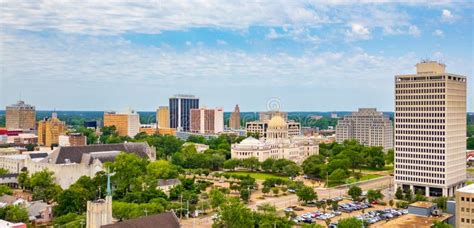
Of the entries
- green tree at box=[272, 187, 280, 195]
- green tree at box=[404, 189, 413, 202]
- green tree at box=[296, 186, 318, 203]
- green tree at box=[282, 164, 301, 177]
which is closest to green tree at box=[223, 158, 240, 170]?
green tree at box=[282, 164, 301, 177]

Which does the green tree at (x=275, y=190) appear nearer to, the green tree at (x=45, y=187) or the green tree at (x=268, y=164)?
the green tree at (x=268, y=164)

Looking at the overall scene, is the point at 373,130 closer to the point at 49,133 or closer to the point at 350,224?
the point at 49,133

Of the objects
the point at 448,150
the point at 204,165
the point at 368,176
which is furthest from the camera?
the point at 204,165

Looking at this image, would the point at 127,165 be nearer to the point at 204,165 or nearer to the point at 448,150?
the point at 204,165

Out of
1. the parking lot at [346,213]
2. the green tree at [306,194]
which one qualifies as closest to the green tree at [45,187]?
the parking lot at [346,213]

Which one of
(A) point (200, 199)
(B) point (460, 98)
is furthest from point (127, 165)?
(B) point (460, 98)

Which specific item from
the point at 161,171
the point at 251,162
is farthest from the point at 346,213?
the point at 251,162
